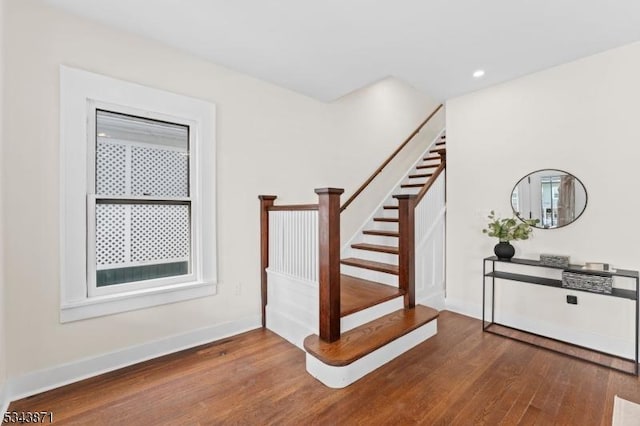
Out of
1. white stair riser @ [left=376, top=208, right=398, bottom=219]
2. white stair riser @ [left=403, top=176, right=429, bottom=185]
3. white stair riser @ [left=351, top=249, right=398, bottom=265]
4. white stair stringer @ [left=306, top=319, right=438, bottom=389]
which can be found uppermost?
white stair riser @ [left=403, top=176, right=429, bottom=185]

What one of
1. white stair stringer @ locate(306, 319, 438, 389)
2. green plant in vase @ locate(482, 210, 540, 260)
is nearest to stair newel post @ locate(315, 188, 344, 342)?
white stair stringer @ locate(306, 319, 438, 389)

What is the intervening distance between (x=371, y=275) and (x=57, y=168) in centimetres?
305

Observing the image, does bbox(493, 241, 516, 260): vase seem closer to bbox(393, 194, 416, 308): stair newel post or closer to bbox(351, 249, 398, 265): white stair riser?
bbox(393, 194, 416, 308): stair newel post

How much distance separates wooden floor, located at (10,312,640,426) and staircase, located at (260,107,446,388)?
0.49 feet

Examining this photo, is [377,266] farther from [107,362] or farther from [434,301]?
[107,362]

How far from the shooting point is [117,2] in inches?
79.4

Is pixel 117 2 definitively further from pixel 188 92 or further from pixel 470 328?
pixel 470 328

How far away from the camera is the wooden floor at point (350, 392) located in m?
1.81

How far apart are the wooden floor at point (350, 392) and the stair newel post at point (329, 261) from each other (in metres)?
0.40

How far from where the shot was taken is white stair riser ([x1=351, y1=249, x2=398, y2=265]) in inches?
145

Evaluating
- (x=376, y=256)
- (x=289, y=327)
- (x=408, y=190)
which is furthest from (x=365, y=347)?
(x=408, y=190)

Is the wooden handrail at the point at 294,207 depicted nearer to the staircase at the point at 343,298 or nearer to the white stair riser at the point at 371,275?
the staircase at the point at 343,298

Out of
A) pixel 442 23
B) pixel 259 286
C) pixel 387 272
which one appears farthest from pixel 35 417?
pixel 442 23

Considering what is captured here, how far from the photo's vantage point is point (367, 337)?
7.99 ft
